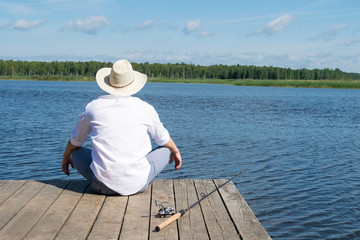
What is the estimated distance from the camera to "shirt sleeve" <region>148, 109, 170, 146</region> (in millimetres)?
3620

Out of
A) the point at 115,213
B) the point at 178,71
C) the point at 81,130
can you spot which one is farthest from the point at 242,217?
the point at 178,71

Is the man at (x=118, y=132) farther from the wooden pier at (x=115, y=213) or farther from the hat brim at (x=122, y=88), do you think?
the wooden pier at (x=115, y=213)

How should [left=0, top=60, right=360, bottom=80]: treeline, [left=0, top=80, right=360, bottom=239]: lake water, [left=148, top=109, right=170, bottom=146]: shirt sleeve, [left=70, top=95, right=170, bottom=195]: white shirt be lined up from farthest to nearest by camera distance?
[left=0, top=60, right=360, bottom=80]: treeline → [left=0, top=80, right=360, bottom=239]: lake water → [left=148, top=109, right=170, bottom=146]: shirt sleeve → [left=70, top=95, right=170, bottom=195]: white shirt

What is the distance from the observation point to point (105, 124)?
11.3 ft

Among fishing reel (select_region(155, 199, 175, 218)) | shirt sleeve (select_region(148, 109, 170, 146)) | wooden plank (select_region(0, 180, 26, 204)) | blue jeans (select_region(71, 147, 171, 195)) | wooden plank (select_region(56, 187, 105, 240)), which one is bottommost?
wooden plank (select_region(0, 180, 26, 204))

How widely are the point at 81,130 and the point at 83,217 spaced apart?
82 cm

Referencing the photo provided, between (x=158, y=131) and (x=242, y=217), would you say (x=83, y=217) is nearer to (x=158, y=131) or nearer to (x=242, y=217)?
(x=158, y=131)

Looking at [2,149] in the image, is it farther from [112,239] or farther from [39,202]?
[112,239]

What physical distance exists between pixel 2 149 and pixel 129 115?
25.3ft

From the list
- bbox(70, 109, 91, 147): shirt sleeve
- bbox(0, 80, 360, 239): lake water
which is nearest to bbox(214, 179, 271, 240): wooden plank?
bbox(70, 109, 91, 147): shirt sleeve

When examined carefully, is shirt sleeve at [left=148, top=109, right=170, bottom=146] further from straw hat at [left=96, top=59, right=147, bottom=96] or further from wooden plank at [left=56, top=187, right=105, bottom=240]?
wooden plank at [left=56, top=187, right=105, bottom=240]

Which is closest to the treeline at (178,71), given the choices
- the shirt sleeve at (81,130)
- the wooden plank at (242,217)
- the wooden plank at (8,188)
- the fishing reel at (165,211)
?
the wooden plank at (8,188)

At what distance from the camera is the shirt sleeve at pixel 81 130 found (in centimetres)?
348

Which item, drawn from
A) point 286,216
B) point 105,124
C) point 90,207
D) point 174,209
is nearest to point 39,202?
point 90,207
